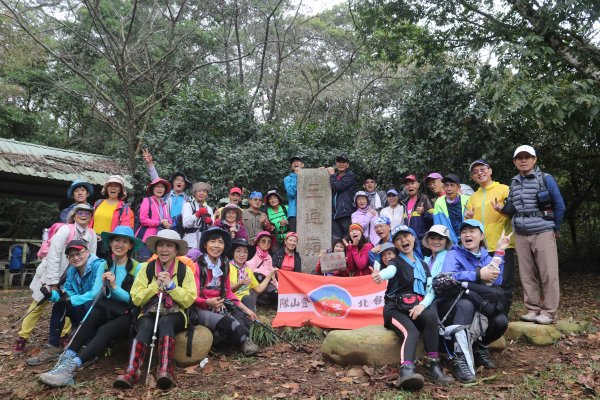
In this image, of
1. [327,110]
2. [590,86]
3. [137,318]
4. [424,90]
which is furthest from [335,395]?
[327,110]

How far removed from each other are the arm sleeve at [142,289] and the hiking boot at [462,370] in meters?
3.26

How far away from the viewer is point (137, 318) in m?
4.98

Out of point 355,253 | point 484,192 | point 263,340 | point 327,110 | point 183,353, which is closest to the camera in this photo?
point 183,353

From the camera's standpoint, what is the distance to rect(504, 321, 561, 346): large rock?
5.63 meters

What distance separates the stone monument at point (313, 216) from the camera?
8.61m

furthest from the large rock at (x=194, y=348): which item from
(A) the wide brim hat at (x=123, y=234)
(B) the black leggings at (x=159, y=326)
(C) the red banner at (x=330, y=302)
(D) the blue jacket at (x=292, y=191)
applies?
(D) the blue jacket at (x=292, y=191)

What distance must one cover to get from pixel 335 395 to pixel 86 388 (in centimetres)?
254

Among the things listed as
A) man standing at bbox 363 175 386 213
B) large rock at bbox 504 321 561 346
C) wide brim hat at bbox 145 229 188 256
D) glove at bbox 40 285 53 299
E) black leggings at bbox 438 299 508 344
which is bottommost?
large rock at bbox 504 321 561 346

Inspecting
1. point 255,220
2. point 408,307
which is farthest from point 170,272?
point 255,220

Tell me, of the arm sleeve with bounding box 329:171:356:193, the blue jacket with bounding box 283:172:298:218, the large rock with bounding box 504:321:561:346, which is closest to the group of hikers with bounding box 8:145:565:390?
the large rock with bounding box 504:321:561:346

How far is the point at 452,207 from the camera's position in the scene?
683 centimetres

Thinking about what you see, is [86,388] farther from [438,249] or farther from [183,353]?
[438,249]

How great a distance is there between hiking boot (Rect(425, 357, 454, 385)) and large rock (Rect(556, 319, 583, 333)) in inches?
97.7

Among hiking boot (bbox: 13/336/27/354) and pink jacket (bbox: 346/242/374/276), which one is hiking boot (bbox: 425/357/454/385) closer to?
pink jacket (bbox: 346/242/374/276)
